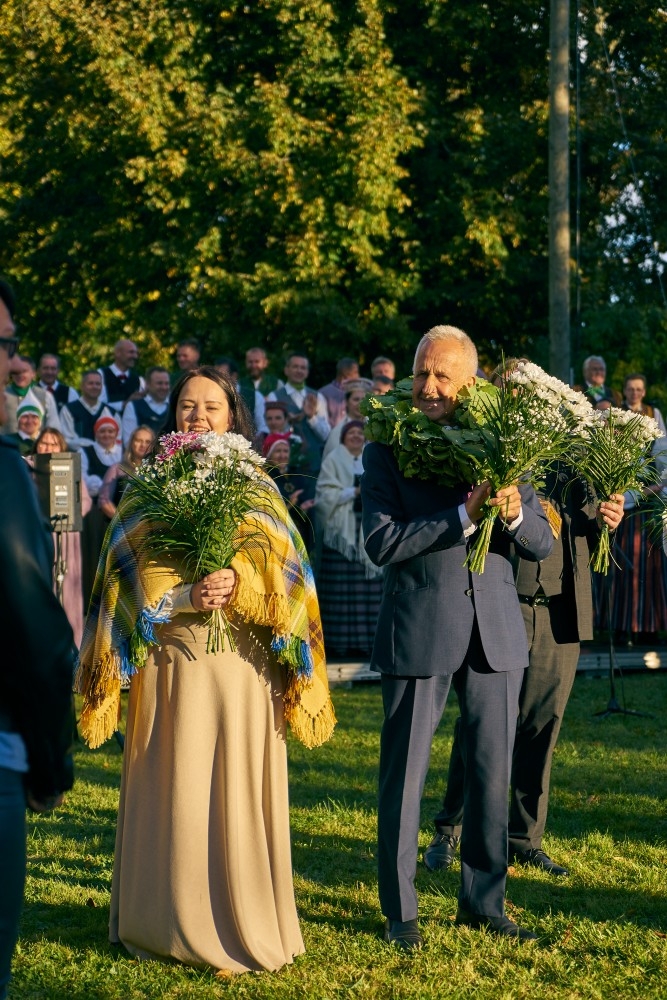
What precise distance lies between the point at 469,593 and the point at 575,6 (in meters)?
20.9

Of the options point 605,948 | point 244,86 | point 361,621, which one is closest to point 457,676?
point 605,948

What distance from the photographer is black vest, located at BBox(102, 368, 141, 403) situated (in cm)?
1514

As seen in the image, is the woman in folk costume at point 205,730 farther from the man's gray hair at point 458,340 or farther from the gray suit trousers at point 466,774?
the man's gray hair at point 458,340

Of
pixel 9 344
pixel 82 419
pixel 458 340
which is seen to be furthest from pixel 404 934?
pixel 82 419

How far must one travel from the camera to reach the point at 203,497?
Result: 5258 mm

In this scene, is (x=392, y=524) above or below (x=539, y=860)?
above

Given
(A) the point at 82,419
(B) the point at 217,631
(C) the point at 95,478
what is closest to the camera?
(B) the point at 217,631

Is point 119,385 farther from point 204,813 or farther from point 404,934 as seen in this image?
point 404,934

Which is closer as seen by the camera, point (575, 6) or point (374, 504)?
point (374, 504)

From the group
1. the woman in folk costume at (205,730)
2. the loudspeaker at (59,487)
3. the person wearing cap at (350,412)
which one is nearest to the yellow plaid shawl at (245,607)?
the woman in folk costume at (205,730)

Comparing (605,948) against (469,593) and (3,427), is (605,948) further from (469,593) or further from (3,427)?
(3,427)

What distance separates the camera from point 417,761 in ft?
18.3

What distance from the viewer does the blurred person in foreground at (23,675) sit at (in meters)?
3.00

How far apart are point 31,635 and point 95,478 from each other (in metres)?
10.6
